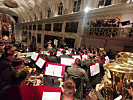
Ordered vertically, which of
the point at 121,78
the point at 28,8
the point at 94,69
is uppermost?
the point at 28,8

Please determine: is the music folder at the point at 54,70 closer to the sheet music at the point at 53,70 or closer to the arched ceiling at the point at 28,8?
the sheet music at the point at 53,70

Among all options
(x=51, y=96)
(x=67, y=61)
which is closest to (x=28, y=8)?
(x=67, y=61)

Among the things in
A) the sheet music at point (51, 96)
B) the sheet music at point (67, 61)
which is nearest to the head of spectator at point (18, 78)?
the sheet music at point (51, 96)

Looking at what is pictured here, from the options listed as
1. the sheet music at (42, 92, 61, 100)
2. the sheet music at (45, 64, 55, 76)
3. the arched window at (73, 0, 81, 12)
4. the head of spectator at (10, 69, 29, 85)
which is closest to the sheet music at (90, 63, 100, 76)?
the sheet music at (45, 64, 55, 76)

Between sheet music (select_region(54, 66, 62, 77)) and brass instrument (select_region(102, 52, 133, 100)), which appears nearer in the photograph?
brass instrument (select_region(102, 52, 133, 100))

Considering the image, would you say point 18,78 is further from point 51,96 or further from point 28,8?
point 28,8

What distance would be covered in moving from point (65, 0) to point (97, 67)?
11999mm

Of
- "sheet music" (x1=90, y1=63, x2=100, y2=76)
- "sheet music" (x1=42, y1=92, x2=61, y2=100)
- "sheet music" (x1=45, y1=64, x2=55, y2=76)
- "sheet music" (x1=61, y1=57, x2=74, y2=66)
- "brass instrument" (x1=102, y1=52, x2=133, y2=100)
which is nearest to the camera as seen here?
"brass instrument" (x1=102, y1=52, x2=133, y2=100)

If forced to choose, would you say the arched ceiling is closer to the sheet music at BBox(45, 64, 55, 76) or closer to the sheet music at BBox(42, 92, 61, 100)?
the sheet music at BBox(45, 64, 55, 76)

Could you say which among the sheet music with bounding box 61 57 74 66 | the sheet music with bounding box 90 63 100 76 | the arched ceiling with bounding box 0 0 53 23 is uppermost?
the arched ceiling with bounding box 0 0 53 23

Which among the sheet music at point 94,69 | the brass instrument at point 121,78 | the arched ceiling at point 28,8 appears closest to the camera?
the brass instrument at point 121,78

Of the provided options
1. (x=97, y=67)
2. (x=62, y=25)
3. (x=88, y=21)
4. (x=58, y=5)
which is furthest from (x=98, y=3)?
(x=97, y=67)

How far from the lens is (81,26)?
10258 mm

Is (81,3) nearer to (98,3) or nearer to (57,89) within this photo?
Result: (98,3)
